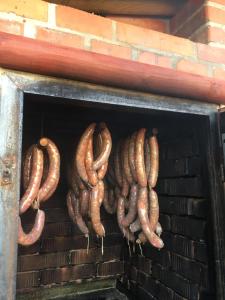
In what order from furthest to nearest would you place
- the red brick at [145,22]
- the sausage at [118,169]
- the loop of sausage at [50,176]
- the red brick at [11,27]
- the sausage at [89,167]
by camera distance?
the sausage at [118,169] → the red brick at [145,22] → the sausage at [89,167] → the loop of sausage at [50,176] → the red brick at [11,27]

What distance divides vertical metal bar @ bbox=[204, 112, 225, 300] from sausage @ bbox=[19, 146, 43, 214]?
833mm

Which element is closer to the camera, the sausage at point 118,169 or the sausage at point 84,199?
the sausage at point 84,199

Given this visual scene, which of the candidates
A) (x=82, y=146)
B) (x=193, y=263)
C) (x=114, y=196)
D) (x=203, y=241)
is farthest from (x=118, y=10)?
(x=193, y=263)

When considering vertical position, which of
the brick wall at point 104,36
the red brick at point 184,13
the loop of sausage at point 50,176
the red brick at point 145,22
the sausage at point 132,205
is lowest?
the sausage at point 132,205

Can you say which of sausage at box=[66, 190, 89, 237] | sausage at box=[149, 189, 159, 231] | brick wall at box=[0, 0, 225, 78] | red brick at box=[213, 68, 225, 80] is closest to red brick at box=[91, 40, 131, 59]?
brick wall at box=[0, 0, 225, 78]

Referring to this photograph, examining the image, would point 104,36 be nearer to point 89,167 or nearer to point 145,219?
point 89,167

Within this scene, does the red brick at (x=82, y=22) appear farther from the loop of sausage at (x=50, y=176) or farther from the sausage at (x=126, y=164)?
the sausage at (x=126, y=164)

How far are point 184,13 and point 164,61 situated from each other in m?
0.51

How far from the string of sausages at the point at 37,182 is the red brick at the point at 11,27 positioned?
481 mm

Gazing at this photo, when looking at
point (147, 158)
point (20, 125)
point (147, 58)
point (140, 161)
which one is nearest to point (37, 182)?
point (20, 125)

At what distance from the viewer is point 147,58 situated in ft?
4.67

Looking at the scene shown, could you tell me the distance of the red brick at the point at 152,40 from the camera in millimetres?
1396

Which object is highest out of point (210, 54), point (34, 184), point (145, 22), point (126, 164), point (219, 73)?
point (145, 22)

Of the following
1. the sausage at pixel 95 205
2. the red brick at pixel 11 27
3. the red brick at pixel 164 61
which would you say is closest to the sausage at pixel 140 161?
the sausage at pixel 95 205
